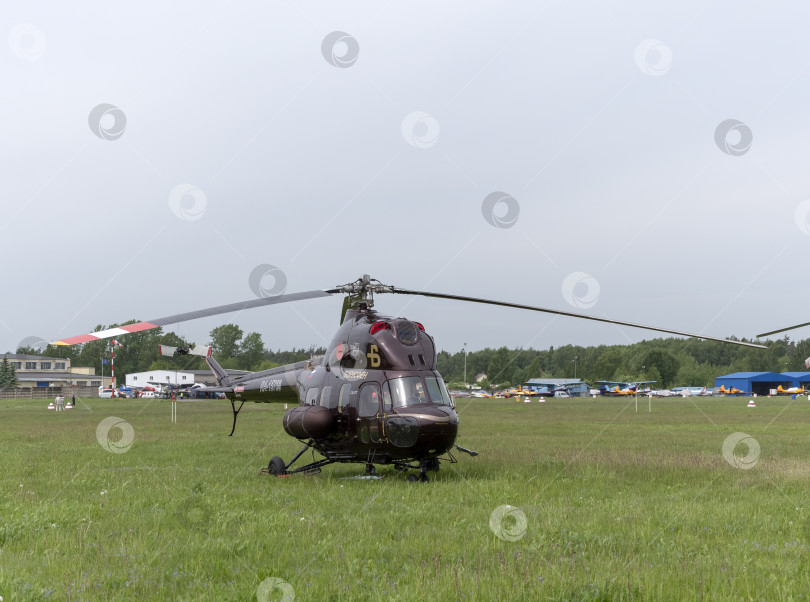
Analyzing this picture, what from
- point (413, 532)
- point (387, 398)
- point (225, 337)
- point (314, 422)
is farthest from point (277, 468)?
point (225, 337)

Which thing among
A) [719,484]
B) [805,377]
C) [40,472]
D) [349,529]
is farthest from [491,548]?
[805,377]

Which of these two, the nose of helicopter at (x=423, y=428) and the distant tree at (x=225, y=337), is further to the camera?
the distant tree at (x=225, y=337)

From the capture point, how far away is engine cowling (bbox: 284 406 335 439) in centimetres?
1485

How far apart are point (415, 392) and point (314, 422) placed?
7.57 feet

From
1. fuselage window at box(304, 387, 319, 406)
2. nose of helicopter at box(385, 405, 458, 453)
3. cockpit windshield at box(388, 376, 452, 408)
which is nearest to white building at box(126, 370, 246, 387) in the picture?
fuselage window at box(304, 387, 319, 406)

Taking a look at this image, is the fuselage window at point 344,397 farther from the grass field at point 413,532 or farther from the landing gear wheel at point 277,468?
the landing gear wheel at point 277,468

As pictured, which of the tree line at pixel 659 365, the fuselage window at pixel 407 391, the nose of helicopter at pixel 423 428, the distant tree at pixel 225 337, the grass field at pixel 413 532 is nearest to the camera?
the grass field at pixel 413 532

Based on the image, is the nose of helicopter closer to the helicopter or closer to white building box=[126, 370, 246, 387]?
the helicopter

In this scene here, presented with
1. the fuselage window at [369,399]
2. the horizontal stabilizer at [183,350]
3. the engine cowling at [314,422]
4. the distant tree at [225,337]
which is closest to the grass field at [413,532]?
the engine cowling at [314,422]

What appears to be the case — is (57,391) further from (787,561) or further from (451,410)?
(787,561)

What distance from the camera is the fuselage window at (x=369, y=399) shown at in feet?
46.8

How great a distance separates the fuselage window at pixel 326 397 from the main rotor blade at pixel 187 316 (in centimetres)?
202

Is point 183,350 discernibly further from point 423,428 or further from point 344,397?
point 423,428

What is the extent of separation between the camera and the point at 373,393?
567 inches
